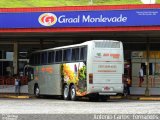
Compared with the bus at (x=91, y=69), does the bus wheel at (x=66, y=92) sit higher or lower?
lower

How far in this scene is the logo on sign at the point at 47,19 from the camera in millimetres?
37906

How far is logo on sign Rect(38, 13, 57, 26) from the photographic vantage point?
3791cm

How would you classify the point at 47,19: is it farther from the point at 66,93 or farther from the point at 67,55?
the point at 66,93

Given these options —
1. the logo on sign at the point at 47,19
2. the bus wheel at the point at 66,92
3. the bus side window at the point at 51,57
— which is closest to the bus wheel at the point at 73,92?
the bus wheel at the point at 66,92

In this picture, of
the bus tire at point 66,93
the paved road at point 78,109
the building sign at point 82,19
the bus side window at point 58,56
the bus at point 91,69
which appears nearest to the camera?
the paved road at point 78,109

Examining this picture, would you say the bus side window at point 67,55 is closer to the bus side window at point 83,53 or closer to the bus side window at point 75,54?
the bus side window at point 75,54

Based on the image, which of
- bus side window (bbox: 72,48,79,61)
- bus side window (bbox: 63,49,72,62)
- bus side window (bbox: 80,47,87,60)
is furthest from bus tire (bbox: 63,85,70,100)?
bus side window (bbox: 80,47,87,60)

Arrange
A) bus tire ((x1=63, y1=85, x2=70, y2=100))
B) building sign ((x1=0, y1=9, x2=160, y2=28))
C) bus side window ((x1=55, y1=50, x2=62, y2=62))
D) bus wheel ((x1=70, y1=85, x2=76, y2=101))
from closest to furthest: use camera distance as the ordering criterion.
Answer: bus wheel ((x1=70, y1=85, x2=76, y2=101)) → bus tire ((x1=63, y1=85, x2=70, y2=100)) → bus side window ((x1=55, y1=50, x2=62, y2=62)) → building sign ((x1=0, y1=9, x2=160, y2=28))

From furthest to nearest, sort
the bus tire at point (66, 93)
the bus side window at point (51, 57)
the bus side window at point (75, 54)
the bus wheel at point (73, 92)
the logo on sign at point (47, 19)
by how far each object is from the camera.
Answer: the logo on sign at point (47, 19) < the bus side window at point (51, 57) < the bus tire at point (66, 93) < the bus wheel at point (73, 92) < the bus side window at point (75, 54)

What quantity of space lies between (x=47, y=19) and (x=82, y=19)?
2.44m

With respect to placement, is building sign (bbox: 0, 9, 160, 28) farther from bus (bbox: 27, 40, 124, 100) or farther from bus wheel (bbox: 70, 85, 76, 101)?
bus wheel (bbox: 70, 85, 76, 101)

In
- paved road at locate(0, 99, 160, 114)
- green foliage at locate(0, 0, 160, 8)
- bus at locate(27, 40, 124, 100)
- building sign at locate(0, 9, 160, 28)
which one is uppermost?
green foliage at locate(0, 0, 160, 8)

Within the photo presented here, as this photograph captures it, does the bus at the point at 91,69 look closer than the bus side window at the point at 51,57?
Yes

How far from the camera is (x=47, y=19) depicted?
37969mm
